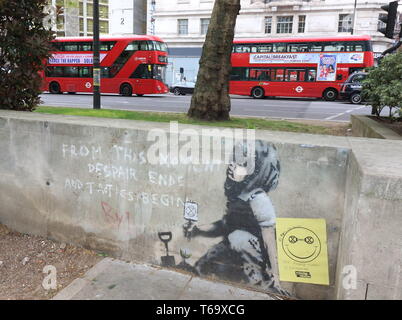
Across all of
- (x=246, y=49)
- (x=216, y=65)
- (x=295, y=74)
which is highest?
(x=246, y=49)

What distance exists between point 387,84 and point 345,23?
35.7 metres

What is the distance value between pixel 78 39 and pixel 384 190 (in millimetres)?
25689

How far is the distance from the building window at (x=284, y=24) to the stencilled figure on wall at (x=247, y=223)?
130 feet

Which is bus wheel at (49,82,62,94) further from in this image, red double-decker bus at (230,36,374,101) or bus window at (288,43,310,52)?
bus window at (288,43,310,52)

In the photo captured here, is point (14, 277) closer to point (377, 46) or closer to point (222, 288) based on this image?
point (222, 288)

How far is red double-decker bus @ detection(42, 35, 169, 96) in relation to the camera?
22875 millimetres

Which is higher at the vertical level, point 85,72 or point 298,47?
point 298,47

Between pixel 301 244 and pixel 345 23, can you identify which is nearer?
pixel 301 244

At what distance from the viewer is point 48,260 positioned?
3537 millimetres

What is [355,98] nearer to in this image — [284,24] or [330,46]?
[330,46]

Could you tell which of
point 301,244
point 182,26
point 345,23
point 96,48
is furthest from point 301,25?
point 301,244

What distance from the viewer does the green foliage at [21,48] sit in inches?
173

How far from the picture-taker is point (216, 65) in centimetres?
908

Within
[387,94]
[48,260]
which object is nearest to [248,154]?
[48,260]
